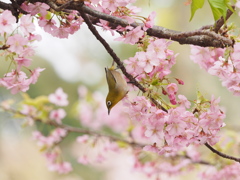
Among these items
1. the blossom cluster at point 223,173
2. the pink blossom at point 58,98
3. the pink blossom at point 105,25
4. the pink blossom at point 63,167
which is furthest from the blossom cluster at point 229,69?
the pink blossom at point 63,167

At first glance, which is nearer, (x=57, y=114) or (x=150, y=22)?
(x=150, y=22)

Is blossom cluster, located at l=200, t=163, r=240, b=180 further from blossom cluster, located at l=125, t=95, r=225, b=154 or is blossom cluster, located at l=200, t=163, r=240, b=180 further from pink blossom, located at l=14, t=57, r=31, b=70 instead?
pink blossom, located at l=14, t=57, r=31, b=70

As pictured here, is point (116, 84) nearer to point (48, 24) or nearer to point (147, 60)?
point (147, 60)

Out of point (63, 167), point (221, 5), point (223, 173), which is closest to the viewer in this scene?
point (221, 5)

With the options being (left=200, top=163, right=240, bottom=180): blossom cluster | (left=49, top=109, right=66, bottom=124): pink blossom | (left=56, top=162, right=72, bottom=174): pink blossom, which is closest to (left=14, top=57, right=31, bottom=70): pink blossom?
(left=200, top=163, right=240, bottom=180): blossom cluster

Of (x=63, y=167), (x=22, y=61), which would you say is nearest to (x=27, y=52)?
(x=22, y=61)

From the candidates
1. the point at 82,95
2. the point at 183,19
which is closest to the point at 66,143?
the point at 183,19

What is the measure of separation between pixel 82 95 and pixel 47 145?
3.81ft

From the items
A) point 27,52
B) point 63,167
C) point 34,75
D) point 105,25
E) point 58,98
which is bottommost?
point 63,167

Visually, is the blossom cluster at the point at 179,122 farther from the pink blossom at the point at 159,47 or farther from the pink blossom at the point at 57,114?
the pink blossom at the point at 57,114

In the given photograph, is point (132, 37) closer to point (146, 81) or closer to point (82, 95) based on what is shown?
point (146, 81)

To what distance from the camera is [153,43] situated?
92 centimetres

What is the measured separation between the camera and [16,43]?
90 cm

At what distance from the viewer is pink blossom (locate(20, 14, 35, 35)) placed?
34.9 inches
